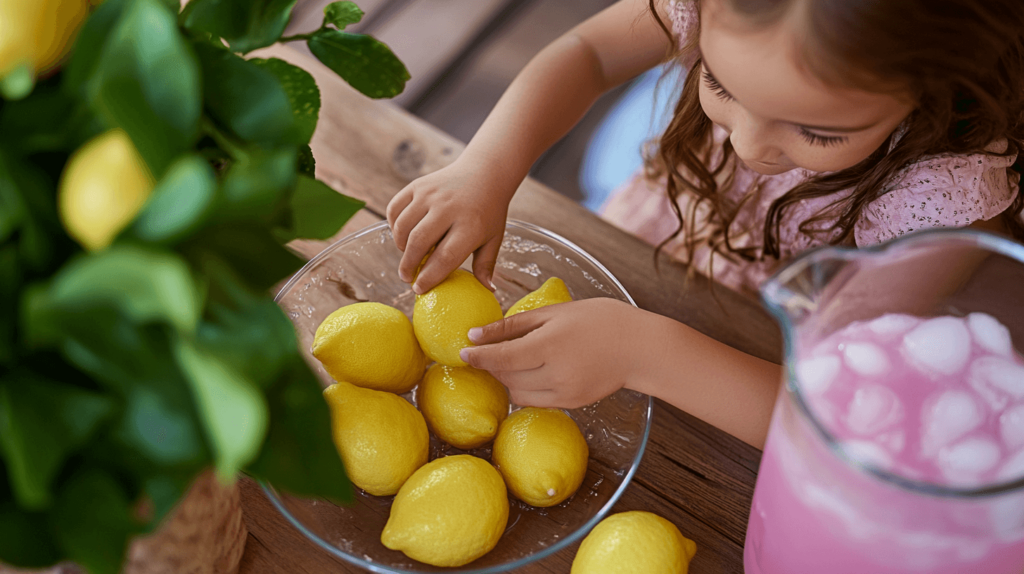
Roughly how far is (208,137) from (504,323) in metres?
0.32

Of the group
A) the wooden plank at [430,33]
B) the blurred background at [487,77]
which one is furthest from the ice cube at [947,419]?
the wooden plank at [430,33]

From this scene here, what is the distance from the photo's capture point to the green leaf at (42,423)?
0.30 metres

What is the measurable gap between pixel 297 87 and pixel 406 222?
0.28 metres

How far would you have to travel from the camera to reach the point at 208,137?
391 millimetres

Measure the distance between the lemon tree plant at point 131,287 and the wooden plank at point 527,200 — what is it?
1.55 feet

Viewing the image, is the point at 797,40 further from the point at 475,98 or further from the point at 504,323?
the point at 475,98

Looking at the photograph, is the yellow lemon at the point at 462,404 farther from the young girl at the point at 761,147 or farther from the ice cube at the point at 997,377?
the ice cube at the point at 997,377

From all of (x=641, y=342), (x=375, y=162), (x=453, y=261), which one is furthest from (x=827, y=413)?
(x=375, y=162)

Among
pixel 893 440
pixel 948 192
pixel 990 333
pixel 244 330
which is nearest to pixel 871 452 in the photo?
pixel 893 440

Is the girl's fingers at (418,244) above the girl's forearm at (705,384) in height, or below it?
above

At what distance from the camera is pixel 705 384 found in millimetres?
667

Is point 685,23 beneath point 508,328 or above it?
above

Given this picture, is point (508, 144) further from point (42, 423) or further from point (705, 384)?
point (42, 423)

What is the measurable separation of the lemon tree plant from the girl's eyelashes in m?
0.45
